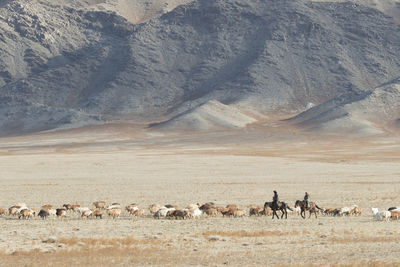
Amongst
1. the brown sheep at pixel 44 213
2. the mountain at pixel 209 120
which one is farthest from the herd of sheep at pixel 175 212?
the mountain at pixel 209 120

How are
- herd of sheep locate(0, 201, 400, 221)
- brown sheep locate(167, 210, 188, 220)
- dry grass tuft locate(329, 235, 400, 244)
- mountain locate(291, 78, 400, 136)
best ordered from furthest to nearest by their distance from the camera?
mountain locate(291, 78, 400, 136) → herd of sheep locate(0, 201, 400, 221) → brown sheep locate(167, 210, 188, 220) → dry grass tuft locate(329, 235, 400, 244)

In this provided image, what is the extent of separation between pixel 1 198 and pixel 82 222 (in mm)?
13779

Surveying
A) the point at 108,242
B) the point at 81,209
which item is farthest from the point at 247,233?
the point at 81,209

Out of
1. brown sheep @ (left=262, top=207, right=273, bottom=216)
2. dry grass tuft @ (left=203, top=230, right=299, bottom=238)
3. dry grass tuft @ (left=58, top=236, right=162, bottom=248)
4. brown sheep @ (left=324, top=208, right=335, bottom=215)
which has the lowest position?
dry grass tuft @ (left=58, top=236, right=162, bottom=248)

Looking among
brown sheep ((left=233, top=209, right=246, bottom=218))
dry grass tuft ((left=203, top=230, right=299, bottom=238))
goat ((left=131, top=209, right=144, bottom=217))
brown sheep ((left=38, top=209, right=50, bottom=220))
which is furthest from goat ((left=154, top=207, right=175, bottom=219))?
dry grass tuft ((left=203, top=230, right=299, bottom=238))

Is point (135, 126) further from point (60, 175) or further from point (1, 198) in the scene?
point (1, 198)

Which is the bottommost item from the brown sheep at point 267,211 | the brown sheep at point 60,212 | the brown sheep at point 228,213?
the brown sheep at point 60,212

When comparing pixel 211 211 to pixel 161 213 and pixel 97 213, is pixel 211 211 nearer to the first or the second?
pixel 161 213

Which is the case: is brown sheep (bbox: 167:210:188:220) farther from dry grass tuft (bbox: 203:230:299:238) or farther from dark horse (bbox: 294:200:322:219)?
dark horse (bbox: 294:200:322:219)

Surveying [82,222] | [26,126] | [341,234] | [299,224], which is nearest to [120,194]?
[82,222]

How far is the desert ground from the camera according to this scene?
18.5m

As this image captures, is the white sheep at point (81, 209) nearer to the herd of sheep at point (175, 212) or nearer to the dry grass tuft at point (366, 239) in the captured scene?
the herd of sheep at point (175, 212)

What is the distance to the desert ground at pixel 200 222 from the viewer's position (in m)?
18.5

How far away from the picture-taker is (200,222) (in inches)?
1042
